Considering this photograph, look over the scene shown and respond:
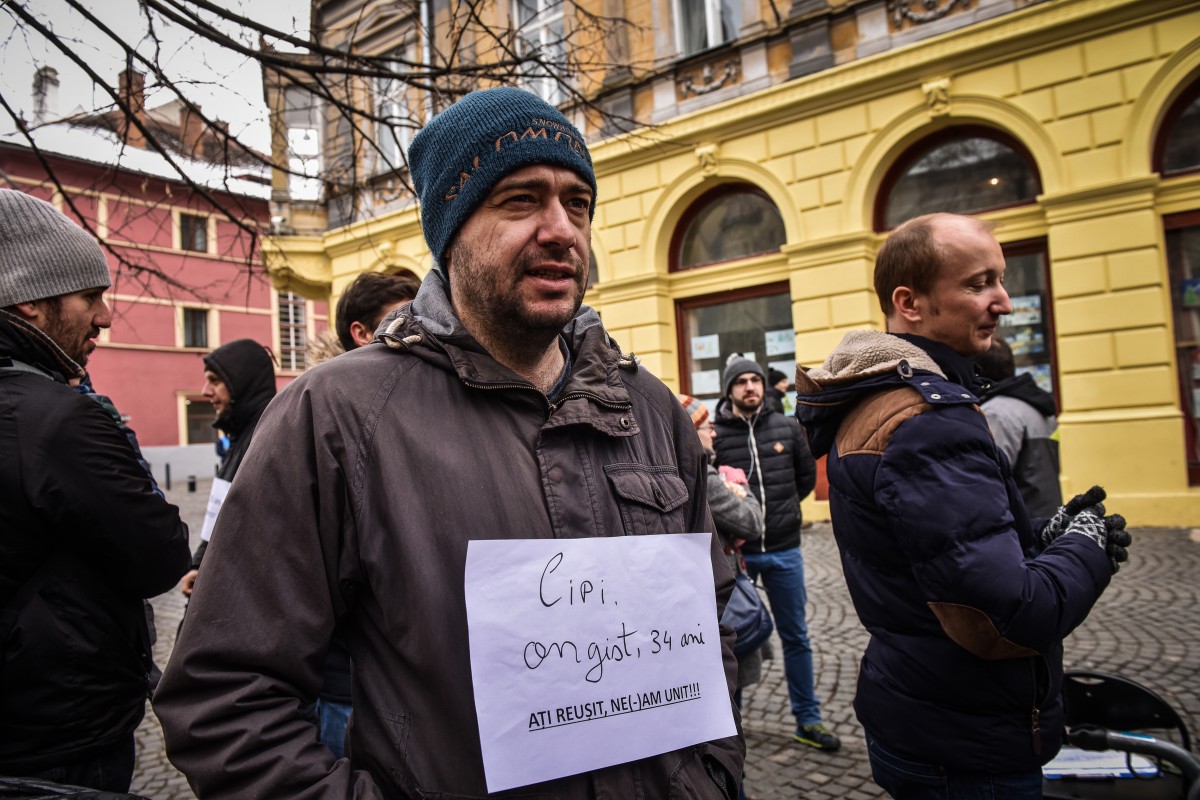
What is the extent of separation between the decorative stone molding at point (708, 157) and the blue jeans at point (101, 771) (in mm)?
9479

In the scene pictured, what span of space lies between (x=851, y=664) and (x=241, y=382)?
3.78 m

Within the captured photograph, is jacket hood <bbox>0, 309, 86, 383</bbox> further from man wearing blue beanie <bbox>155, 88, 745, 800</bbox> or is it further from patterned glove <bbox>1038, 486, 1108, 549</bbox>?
patterned glove <bbox>1038, 486, 1108, 549</bbox>

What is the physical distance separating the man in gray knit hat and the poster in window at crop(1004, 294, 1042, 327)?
868 centimetres

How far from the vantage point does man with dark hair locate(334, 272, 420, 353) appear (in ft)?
9.47

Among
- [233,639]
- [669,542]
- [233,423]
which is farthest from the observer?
[233,423]

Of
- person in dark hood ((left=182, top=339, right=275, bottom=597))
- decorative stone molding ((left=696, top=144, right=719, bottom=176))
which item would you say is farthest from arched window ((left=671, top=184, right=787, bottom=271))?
person in dark hood ((left=182, top=339, right=275, bottom=597))

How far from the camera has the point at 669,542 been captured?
4.32ft

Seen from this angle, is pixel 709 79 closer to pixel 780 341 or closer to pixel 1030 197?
pixel 780 341

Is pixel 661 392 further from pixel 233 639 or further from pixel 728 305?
pixel 728 305

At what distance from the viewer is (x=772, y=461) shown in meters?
4.30

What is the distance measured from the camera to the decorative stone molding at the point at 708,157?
10031mm

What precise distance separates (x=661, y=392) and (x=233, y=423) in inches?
88.0

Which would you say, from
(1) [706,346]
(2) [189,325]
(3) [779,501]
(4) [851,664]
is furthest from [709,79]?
(2) [189,325]

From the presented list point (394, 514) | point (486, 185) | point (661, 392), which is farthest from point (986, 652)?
point (486, 185)
